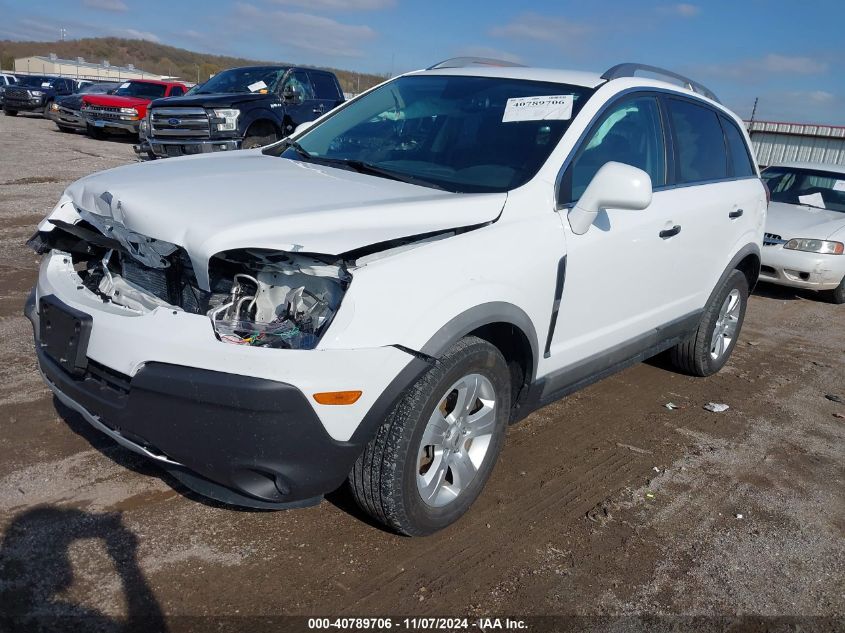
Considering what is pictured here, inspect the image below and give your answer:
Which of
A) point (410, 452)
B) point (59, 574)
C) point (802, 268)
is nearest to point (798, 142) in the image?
point (802, 268)

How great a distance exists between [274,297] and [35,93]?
2797cm

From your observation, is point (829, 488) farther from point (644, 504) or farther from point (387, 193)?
point (387, 193)

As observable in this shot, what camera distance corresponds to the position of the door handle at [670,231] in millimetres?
3947

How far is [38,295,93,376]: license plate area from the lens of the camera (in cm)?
263

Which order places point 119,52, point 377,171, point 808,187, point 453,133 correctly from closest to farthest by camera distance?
point 377,171
point 453,133
point 808,187
point 119,52

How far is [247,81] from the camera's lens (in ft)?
38.7

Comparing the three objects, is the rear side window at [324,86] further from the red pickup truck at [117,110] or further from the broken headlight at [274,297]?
the broken headlight at [274,297]

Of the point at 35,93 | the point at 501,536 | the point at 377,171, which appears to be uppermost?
the point at 35,93

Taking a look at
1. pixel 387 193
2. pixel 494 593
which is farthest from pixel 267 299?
pixel 494 593

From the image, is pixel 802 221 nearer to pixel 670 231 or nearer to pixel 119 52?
pixel 670 231

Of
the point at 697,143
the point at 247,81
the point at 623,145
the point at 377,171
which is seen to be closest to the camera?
the point at 377,171

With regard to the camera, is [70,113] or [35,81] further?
[35,81]

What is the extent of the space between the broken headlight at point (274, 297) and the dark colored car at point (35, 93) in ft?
88.1

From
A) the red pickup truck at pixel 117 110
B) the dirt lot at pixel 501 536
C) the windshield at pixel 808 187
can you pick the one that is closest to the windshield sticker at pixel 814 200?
the windshield at pixel 808 187
